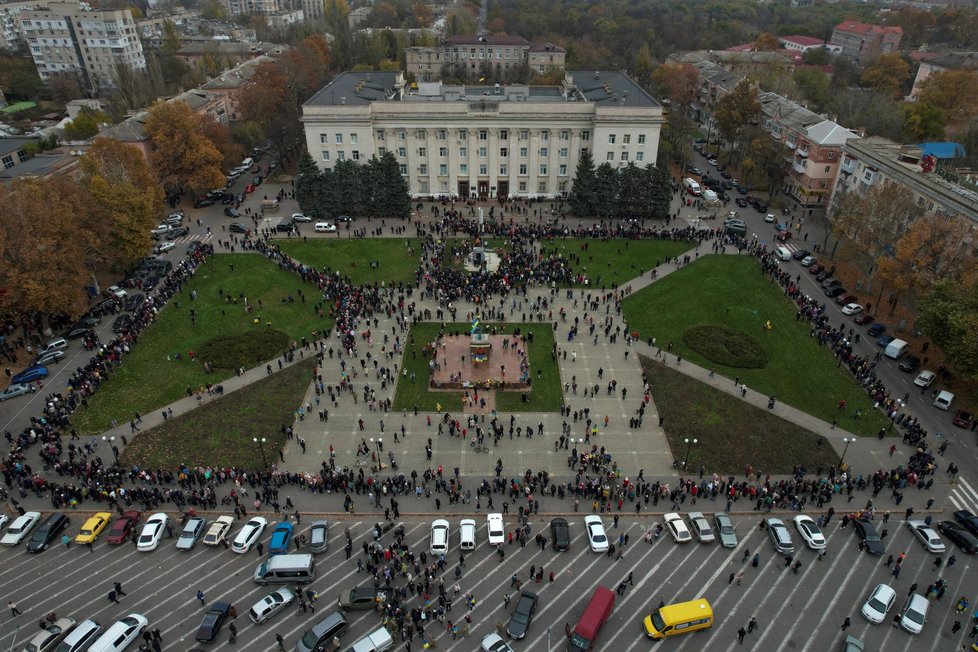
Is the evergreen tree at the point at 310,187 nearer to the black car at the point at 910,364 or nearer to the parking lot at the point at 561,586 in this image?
the parking lot at the point at 561,586

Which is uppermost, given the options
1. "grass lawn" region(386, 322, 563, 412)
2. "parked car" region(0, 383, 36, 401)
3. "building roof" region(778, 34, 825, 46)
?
"building roof" region(778, 34, 825, 46)

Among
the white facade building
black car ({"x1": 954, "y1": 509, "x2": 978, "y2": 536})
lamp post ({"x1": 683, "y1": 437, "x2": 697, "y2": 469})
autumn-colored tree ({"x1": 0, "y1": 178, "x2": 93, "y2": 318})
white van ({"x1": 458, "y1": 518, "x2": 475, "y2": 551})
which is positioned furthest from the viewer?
the white facade building

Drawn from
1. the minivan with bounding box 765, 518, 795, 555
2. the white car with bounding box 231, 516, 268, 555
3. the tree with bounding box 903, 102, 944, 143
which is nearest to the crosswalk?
the minivan with bounding box 765, 518, 795, 555

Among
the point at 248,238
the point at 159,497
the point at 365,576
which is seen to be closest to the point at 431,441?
the point at 365,576

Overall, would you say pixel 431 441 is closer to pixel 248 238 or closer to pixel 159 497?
pixel 159 497

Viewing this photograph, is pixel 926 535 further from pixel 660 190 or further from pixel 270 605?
pixel 660 190

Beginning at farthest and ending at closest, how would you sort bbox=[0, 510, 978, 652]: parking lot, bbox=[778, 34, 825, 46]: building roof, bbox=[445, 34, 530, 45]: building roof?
bbox=[778, 34, 825, 46]: building roof, bbox=[445, 34, 530, 45]: building roof, bbox=[0, 510, 978, 652]: parking lot

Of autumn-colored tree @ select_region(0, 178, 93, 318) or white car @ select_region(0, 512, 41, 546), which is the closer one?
white car @ select_region(0, 512, 41, 546)

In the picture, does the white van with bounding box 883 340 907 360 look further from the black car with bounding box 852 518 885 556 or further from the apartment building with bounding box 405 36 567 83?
the apartment building with bounding box 405 36 567 83
